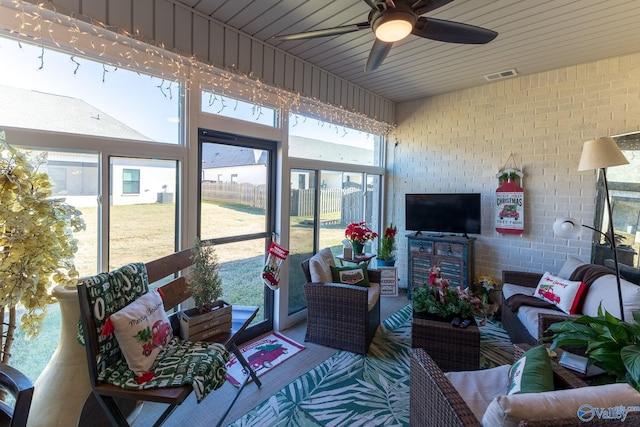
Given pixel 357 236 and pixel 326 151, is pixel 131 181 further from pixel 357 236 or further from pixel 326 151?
pixel 357 236

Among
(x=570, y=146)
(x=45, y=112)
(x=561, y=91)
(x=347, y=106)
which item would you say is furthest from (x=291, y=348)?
(x=561, y=91)

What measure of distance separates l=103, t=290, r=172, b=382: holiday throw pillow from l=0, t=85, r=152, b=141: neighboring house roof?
47.9 inches

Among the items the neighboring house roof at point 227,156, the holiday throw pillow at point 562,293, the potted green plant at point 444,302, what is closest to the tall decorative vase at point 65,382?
the neighboring house roof at point 227,156

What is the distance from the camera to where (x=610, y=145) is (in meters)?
2.30

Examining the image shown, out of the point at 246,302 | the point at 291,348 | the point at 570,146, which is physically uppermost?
the point at 570,146

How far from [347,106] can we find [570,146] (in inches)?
106

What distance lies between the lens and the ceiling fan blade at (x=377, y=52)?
2.08 meters

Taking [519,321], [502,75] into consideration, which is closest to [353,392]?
[519,321]

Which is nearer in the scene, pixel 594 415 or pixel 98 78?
pixel 594 415

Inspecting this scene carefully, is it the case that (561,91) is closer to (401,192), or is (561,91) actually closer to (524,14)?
(524,14)

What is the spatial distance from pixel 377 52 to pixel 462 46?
131 centimetres

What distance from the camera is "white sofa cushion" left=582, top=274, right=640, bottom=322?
2.13m

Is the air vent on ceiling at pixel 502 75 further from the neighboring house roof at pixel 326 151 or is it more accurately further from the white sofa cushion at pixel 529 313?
the white sofa cushion at pixel 529 313

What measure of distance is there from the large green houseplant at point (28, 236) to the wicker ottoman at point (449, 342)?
248 cm
